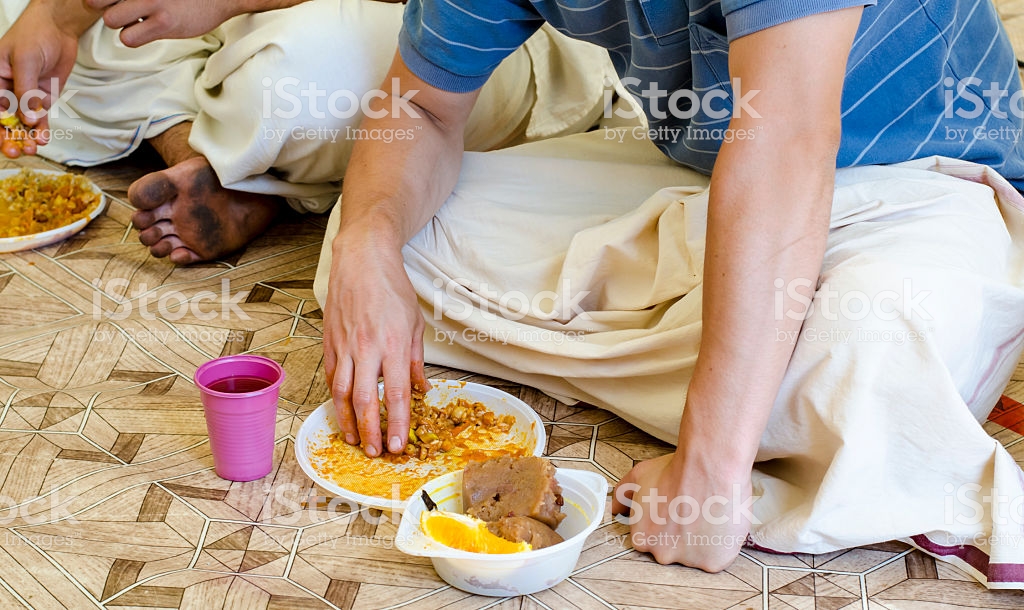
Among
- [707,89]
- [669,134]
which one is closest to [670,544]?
[707,89]

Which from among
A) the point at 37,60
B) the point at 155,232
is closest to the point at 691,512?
the point at 155,232

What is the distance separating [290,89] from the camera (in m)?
1.92

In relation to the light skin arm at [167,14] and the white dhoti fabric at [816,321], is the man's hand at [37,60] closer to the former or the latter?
the light skin arm at [167,14]

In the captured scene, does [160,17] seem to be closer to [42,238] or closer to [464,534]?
[42,238]

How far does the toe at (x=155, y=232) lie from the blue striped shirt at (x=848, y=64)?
0.70m

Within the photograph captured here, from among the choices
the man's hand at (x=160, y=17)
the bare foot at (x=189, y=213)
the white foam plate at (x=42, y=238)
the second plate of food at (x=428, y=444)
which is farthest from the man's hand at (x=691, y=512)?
the white foam plate at (x=42, y=238)

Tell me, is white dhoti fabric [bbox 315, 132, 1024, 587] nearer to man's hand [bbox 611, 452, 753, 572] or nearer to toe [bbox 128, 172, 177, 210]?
man's hand [bbox 611, 452, 753, 572]

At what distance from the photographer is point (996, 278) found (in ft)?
4.36

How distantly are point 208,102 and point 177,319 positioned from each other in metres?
0.48

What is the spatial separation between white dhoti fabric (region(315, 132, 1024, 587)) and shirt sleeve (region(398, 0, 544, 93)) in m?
0.22

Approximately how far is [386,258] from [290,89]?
1.99ft

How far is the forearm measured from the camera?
109 cm

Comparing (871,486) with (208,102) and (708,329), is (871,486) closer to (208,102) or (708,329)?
(708,329)

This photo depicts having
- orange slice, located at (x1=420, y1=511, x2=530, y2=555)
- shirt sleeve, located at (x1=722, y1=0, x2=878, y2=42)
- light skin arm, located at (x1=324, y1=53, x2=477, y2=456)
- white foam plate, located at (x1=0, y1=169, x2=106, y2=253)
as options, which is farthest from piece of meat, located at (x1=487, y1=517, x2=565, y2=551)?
white foam plate, located at (x1=0, y1=169, x2=106, y2=253)
